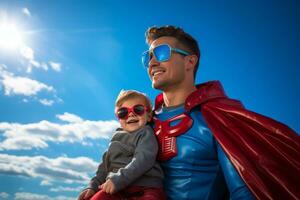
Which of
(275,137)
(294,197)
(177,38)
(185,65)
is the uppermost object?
(177,38)

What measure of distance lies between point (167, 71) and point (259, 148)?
145 centimetres

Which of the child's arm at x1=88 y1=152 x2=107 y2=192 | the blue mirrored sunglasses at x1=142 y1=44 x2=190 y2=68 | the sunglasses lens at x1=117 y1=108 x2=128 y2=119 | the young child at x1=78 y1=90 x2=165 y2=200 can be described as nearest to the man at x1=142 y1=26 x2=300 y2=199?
the blue mirrored sunglasses at x1=142 y1=44 x2=190 y2=68

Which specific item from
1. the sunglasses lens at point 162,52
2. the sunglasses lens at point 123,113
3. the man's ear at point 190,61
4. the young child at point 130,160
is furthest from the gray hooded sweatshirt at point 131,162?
the man's ear at point 190,61

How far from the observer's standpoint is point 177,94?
14.9ft

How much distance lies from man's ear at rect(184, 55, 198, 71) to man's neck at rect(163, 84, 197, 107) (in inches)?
10.5

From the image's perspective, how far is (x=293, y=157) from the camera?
11.4 feet

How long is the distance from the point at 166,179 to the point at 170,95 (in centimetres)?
109

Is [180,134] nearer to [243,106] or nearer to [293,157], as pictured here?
[243,106]

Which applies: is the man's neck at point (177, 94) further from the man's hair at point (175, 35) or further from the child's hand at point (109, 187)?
the child's hand at point (109, 187)

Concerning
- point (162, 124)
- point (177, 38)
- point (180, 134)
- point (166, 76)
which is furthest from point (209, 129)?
point (177, 38)

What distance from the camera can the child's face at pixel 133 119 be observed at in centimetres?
403

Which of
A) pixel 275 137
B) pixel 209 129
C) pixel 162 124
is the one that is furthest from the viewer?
pixel 162 124

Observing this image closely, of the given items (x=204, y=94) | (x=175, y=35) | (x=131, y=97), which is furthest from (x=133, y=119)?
(x=175, y=35)

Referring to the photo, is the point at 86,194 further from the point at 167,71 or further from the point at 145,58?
the point at 145,58
